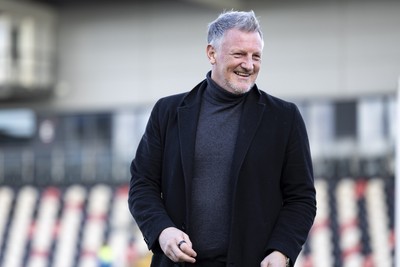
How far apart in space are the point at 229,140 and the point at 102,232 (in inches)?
812

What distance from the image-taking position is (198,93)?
400cm

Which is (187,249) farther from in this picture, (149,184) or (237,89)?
(237,89)

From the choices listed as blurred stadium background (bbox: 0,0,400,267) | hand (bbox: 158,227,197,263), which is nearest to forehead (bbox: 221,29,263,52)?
hand (bbox: 158,227,197,263)

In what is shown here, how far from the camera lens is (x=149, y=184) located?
3.95 m

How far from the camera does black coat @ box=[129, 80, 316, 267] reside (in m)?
3.80

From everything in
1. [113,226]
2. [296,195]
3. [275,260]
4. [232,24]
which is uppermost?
[232,24]

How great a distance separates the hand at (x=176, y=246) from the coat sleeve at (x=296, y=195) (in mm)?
290

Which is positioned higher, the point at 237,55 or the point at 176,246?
the point at 237,55

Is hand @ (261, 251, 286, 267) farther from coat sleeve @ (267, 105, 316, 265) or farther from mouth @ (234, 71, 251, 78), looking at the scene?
mouth @ (234, 71, 251, 78)

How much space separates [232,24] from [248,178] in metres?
0.52

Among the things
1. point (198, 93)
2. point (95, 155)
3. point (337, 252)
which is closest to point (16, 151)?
point (95, 155)

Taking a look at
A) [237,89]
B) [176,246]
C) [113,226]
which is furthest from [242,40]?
[113,226]

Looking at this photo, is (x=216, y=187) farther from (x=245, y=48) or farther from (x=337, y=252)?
(x=337, y=252)

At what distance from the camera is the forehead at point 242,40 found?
3.82 meters
